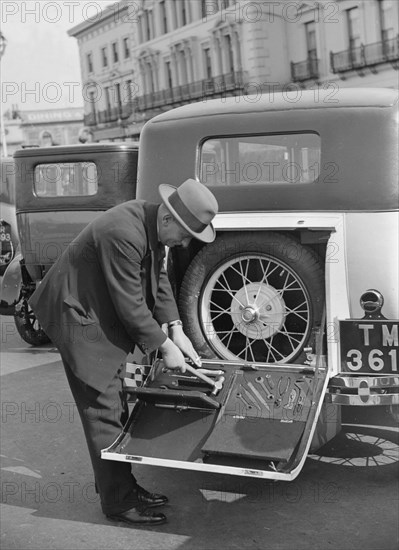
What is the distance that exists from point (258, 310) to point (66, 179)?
14.0 feet

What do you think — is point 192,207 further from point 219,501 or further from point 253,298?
point 219,501

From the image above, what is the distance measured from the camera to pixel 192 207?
3744 millimetres

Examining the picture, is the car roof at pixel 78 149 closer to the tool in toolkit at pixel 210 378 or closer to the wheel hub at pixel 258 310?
the wheel hub at pixel 258 310

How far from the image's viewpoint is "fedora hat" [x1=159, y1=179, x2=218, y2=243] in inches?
148

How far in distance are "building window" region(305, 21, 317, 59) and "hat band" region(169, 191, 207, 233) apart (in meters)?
31.5

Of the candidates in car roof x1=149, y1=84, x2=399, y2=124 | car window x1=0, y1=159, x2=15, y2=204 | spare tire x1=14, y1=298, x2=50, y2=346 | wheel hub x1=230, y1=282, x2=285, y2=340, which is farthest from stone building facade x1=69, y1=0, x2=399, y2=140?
wheel hub x1=230, y1=282, x2=285, y2=340

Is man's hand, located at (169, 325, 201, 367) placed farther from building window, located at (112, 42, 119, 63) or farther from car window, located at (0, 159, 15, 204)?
building window, located at (112, 42, 119, 63)

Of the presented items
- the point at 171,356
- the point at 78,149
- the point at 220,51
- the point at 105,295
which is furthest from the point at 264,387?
the point at 220,51

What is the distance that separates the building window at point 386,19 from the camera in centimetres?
2911

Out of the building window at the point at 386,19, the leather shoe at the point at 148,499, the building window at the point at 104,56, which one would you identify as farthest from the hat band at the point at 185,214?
the building window at the point at 104,56

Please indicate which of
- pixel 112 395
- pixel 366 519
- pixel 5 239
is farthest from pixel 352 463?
pixel 5 239

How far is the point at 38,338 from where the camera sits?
9156 millimetres

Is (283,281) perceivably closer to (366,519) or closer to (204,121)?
(204,121)

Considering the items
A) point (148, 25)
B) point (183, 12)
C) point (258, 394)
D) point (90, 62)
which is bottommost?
point (258, 394)
